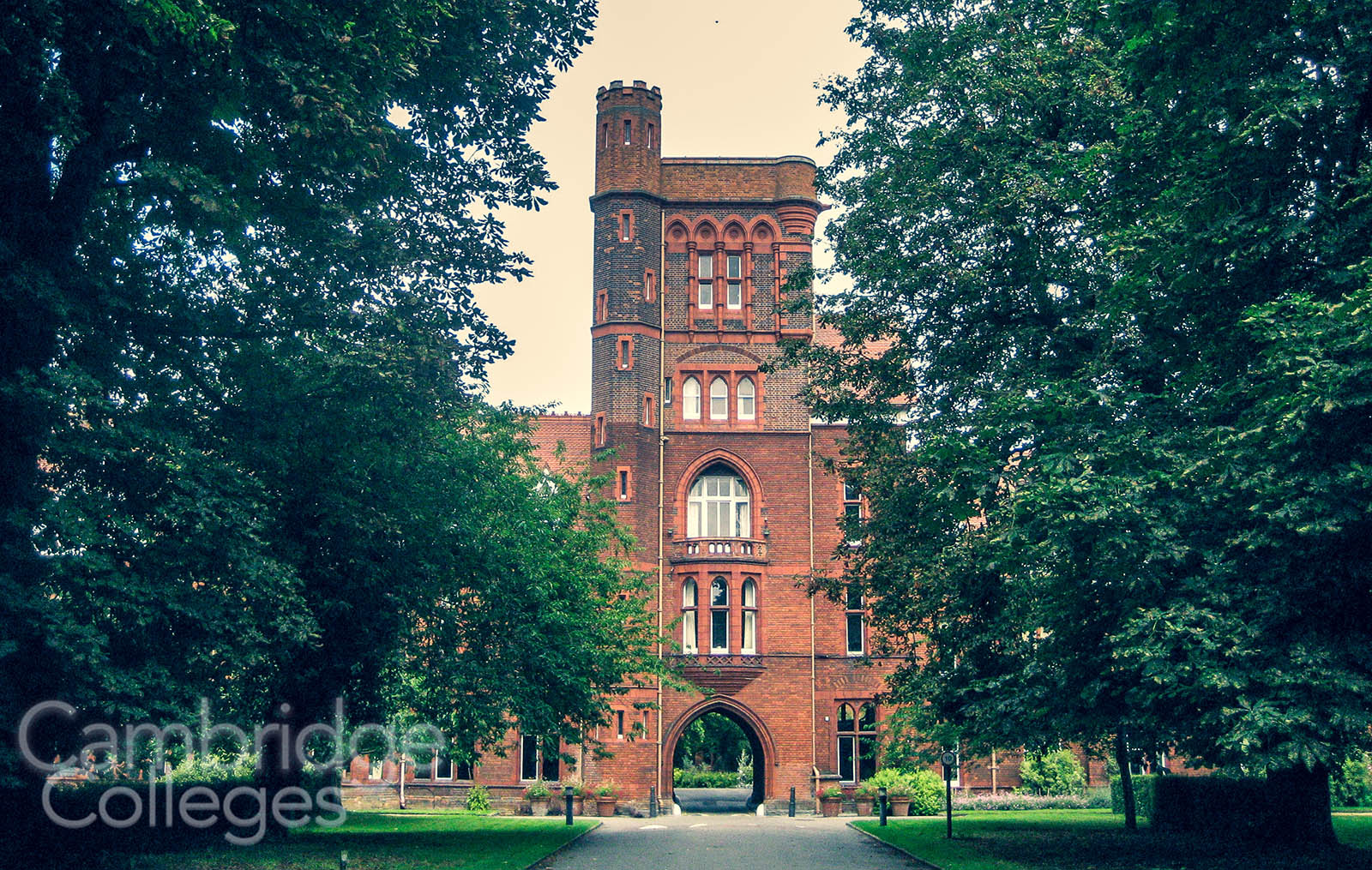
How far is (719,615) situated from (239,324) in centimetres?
2609

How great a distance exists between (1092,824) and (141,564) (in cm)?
2330

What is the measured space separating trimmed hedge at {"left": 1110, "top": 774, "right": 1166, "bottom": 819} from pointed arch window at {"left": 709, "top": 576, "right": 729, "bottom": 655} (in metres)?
12.5

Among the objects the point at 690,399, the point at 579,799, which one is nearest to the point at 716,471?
the point at 690,399

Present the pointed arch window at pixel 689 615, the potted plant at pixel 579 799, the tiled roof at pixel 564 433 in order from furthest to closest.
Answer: the tiled roof at pixel 564 433 < the pointed arch window at pixel 689 615 < the potted plant at pixel 579 799

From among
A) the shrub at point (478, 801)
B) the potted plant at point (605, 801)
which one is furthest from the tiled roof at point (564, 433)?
→ the potted plant at point (605, 801)

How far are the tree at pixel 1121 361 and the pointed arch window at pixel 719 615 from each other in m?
16.6

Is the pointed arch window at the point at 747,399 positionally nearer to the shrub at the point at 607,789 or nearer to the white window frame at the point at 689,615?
the white window frame at the point at 689,615

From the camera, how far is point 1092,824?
29906 millimetres

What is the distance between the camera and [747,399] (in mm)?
42500

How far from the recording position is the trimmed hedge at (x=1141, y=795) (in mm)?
29995

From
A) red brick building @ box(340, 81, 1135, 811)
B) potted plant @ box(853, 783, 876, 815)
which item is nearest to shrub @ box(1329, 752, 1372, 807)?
red brick building @ box(340, 81, 1135, 811)

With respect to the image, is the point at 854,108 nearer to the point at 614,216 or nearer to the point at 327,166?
the point at 327,166

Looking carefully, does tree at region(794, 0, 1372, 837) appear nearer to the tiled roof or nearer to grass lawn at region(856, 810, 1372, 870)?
grass lawn at region(856, 810, 1372, 870)

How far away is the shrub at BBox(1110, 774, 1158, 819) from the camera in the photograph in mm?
30684
